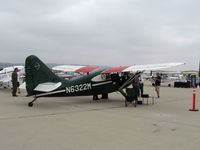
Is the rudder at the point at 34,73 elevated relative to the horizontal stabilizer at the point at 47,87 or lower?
elevated

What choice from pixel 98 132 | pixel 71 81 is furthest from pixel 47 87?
pixel 98 132

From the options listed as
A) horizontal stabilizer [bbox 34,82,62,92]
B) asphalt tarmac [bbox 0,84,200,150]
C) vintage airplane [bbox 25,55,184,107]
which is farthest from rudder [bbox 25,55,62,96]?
asphalt tarmac [bbox 0,84,200,150]

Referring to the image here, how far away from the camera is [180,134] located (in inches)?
251

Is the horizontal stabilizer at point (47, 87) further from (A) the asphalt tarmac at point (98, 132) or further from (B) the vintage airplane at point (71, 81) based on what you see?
(A) the asphalt tarmac at point (98, 132)

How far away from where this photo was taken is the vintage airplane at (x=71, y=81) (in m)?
10.9

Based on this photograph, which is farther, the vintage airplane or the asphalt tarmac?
the vintage airplane

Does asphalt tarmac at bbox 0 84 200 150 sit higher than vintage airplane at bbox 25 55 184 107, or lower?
lower

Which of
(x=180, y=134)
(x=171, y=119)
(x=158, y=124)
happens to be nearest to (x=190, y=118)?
(x=171, y=119)

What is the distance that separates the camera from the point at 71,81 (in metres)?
11.9

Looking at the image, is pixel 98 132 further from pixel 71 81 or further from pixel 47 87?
pixel 71 81

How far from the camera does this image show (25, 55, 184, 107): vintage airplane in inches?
430

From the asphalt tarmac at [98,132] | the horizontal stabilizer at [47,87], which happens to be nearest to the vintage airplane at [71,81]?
the horizontal stabilizer at [47,87]

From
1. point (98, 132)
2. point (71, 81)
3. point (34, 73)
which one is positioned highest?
point (34, 73)

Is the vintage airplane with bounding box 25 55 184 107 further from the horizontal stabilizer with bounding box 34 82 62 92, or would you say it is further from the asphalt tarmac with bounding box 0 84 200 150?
the asphalt tarmac with bounding box 0 84 200 150
